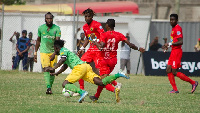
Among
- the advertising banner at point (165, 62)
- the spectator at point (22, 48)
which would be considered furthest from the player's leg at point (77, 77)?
the advertising banner at point (165, 62)

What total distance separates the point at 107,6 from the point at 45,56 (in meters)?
22.7

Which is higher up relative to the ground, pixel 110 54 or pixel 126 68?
pixel 110 54

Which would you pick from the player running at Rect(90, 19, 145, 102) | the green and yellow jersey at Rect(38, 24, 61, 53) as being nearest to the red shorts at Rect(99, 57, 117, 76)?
the player running at Rect(90, 19, 145, 102)

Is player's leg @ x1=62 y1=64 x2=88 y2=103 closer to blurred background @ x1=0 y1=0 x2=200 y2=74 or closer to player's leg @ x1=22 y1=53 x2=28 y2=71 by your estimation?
blurred background @ x1=0 y1=0 x2=200 y2=74

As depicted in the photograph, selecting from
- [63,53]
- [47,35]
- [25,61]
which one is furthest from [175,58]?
[25,61]

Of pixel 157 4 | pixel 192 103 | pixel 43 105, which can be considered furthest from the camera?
pixel 157 4

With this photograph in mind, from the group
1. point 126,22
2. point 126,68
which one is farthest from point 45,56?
point 126,22

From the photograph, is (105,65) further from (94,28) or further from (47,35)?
(47,35)

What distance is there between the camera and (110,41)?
452 inches

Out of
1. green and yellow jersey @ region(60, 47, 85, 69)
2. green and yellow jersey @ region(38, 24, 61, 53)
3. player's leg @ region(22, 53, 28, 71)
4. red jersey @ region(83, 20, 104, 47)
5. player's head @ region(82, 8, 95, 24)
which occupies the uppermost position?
player's head @ region(82, 8, 95, 24)

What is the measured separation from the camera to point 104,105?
10453 millimetres

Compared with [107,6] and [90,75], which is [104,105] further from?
[107,6]

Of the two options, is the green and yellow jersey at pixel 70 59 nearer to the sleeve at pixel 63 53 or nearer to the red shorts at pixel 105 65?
the sleeve at pixel 63 53

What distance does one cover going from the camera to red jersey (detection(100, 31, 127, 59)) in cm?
1143
